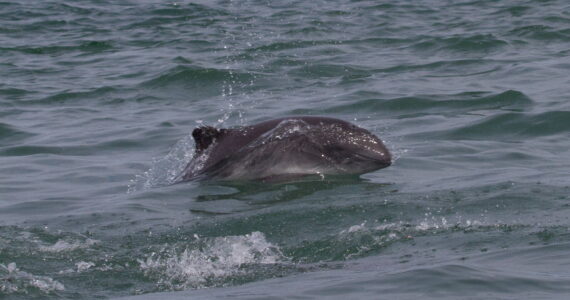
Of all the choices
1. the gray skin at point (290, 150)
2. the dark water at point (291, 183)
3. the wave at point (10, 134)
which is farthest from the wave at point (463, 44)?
the gray skin at point (290, 150)

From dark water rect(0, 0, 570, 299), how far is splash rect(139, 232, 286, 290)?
22mm

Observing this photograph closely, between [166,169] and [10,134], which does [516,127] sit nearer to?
[166,169]

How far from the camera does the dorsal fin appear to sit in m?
10.7

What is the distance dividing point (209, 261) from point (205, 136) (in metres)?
3.34

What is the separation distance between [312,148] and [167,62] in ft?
31.5

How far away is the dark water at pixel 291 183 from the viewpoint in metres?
7.26

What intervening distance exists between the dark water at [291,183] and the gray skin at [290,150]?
0.27 meters

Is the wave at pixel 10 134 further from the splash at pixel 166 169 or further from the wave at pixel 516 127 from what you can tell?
the wave at pixel 516 127

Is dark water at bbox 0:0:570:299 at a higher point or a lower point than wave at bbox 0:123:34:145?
higher

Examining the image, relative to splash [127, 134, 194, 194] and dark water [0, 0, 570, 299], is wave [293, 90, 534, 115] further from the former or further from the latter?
splash [127, 134, 194, 194]

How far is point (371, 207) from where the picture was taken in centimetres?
902

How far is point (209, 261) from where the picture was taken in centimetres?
759

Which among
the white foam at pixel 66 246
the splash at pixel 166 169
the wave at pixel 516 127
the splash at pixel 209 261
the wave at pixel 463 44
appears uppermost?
the wave at pixel 463 44

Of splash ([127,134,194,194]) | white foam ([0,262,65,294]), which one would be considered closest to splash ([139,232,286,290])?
white foam ([0,262,65,294])
